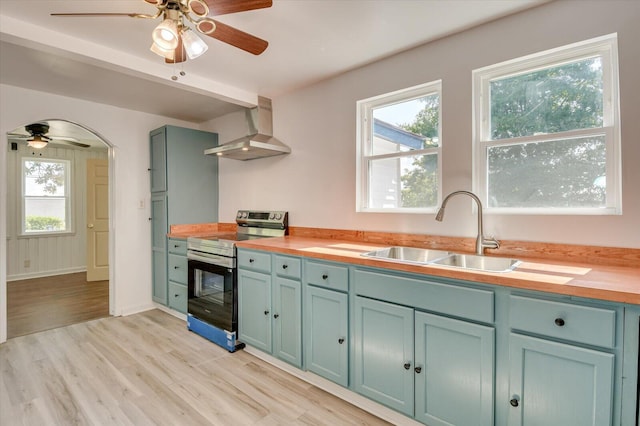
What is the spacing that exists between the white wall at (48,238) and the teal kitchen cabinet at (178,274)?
11.5 feet

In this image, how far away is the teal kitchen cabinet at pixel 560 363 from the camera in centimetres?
124

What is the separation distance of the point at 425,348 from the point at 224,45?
93.6 inches

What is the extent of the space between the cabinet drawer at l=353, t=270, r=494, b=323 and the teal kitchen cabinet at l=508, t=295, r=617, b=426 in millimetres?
120

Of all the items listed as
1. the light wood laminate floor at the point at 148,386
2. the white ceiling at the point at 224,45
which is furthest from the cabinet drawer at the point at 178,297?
the white ceiling at the point at 224,45

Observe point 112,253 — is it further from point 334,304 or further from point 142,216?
point 334,304

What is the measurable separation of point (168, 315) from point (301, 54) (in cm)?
312

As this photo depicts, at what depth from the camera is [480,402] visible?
1515 mm

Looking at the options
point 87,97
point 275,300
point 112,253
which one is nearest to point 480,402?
point 275,300

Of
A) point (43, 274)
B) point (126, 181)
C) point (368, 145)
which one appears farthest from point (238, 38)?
point (43, 274)

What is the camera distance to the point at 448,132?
90.1 inches

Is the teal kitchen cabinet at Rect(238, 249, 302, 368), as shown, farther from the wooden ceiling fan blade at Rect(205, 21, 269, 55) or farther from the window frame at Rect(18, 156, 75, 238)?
the window frame at Rect(18, 156, 75, 238)

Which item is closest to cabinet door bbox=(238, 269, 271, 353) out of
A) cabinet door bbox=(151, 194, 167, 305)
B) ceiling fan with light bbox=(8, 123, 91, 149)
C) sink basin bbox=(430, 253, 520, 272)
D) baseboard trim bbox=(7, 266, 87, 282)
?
sink basin bbox=(430, 253, 520, 272)

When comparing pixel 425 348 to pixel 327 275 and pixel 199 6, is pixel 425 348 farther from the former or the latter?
pixel 199 6

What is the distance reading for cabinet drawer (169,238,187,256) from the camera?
11.4 ft
